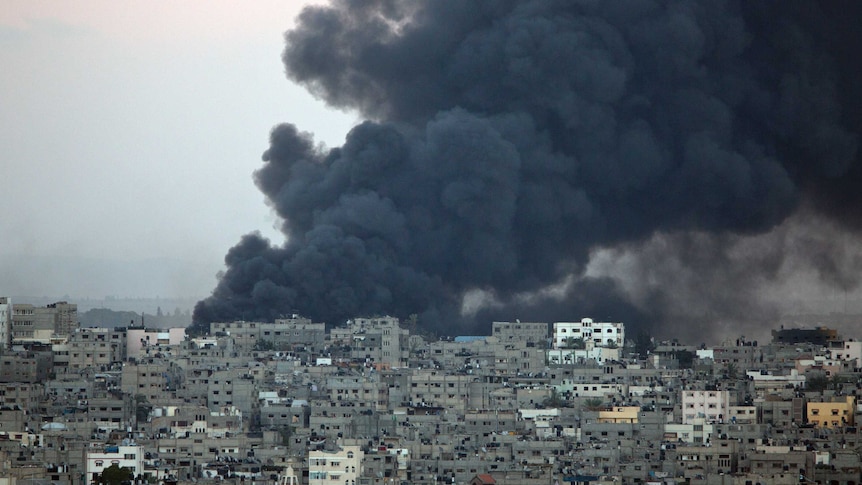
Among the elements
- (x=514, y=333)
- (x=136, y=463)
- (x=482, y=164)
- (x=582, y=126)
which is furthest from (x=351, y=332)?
(x=136, y=463)

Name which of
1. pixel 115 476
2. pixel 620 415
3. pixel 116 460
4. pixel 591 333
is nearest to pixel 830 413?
pixel 620 415

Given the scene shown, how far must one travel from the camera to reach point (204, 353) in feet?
225

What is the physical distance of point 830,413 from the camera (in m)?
58.3

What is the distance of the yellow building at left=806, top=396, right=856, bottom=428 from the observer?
57.7 metres

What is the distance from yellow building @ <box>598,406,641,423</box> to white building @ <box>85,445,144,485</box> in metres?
13.4

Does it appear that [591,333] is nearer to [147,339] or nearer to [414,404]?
[147,339]

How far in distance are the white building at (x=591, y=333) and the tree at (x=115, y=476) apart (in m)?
29.4

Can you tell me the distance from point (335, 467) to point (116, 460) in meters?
4.02

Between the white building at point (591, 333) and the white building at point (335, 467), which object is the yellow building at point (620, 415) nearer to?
A: the white building at point (335, 467)

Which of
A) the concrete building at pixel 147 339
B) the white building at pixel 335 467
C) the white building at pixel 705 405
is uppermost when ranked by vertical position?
the concrete building at pixel 147 339

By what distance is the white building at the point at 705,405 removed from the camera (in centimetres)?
5884

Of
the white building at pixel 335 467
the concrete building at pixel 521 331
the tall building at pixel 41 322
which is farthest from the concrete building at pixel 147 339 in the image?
the white building at pixel 335 467

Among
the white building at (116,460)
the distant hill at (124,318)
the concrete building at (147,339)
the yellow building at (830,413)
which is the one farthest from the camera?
the distant hill at (124,318)

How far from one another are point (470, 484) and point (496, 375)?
66.9 feet
